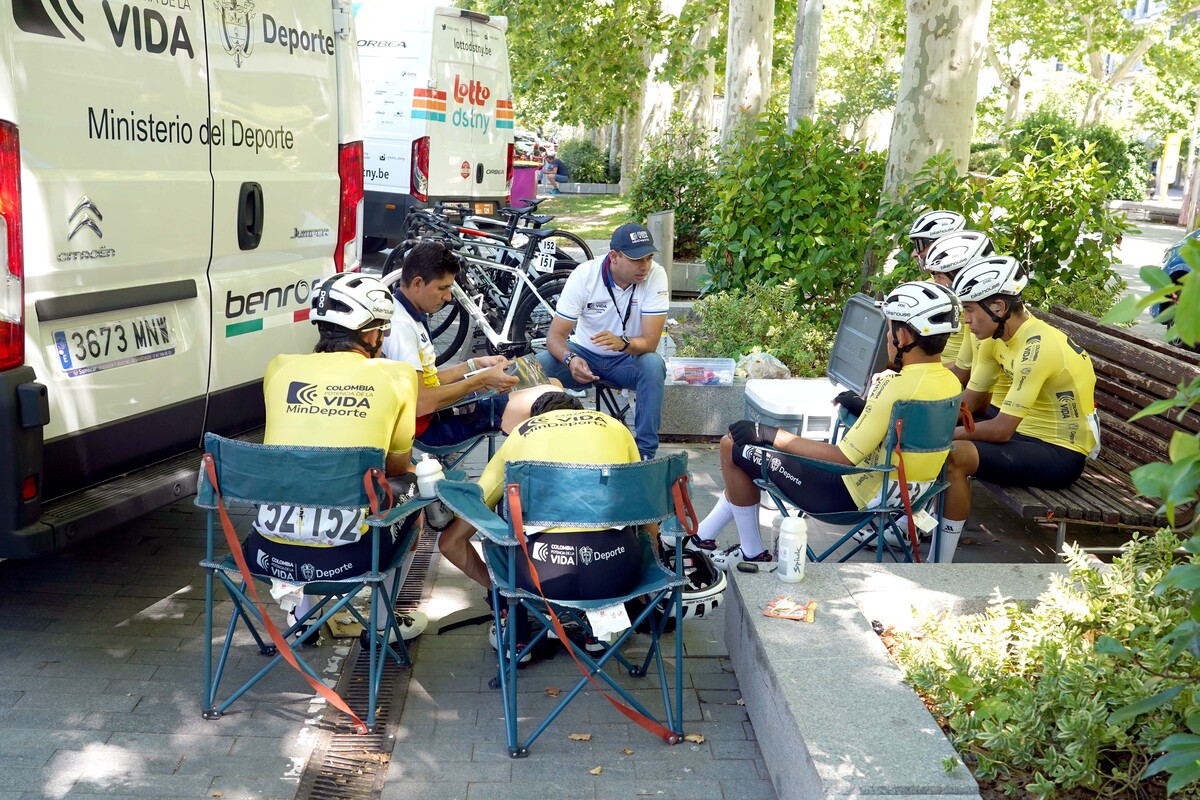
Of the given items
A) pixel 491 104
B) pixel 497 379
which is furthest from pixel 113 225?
pixel 491 104

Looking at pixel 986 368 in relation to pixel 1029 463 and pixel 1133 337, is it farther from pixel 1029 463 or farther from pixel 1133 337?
pixel 1133 337

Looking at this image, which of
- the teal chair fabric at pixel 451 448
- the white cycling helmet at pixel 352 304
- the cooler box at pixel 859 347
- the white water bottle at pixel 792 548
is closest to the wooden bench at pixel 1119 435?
the cooler box at pixel 859 347

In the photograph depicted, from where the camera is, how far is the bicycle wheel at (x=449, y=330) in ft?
32.4

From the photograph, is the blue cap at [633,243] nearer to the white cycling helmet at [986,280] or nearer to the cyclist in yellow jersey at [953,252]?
the cyclist in yellow jersey at [953,252]

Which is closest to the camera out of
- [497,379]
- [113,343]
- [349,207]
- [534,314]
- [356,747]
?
[356,747]

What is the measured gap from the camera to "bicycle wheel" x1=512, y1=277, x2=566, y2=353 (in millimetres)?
9461

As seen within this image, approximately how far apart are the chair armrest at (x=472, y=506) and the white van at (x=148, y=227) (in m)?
1.30

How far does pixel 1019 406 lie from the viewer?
520cm

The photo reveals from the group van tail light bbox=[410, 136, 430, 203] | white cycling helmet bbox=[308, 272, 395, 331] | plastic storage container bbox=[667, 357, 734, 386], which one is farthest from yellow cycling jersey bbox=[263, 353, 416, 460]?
van tail light bbox=[410, 136, 430, 203]

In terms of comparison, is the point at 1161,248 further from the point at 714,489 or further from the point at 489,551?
the point at 489,551

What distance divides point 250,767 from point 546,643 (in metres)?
1.27

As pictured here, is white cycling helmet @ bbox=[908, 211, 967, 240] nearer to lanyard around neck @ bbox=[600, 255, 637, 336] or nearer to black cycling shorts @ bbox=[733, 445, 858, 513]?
lanyard around neck @ bbox=[600, 255, 637, 336]

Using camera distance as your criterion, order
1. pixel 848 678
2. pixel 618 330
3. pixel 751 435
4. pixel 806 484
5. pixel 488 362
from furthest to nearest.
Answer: pixel 618 330, pixel 488 362, pixel 751 435, pixel 806 484, pixel 848 678

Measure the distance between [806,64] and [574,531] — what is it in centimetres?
1135
